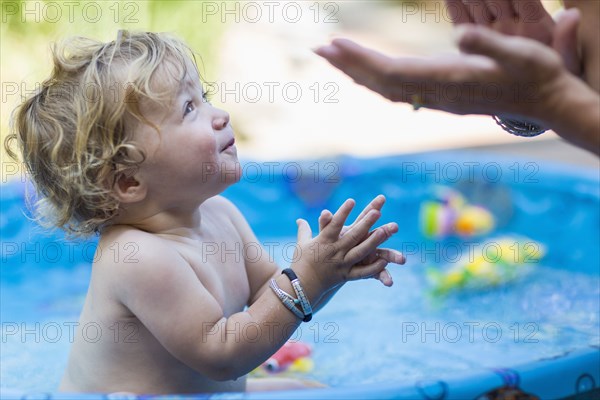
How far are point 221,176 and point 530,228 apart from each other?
2.31m

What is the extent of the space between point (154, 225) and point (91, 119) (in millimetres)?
277

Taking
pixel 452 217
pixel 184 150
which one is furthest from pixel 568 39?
pixel 452 217

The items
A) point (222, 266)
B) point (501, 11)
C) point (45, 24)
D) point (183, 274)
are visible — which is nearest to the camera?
point (501, 11)

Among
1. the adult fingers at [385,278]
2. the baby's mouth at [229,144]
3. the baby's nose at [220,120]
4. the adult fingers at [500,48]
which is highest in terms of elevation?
the adult fingers at [500,48]

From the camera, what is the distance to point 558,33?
54.7 inches

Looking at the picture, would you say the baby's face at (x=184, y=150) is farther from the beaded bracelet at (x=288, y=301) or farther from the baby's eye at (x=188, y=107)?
the beaded bracelet at (x=288, y=301)

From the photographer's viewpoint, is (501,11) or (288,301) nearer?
(501,11)

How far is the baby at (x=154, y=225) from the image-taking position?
1739mm

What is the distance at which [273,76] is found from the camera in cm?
652

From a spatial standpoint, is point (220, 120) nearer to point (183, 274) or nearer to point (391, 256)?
point (183, 274)

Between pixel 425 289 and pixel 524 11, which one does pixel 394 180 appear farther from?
pixel 524 11

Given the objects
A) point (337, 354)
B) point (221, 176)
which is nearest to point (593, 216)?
point (337, 354)

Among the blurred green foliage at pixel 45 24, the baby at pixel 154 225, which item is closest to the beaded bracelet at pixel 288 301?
the baby at pixel 154 225

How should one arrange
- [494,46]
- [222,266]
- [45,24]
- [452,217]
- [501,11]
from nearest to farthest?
1. [494,46]
2. [501,11]
3. [222,266]
4. [452,217]
5. [45,24]
